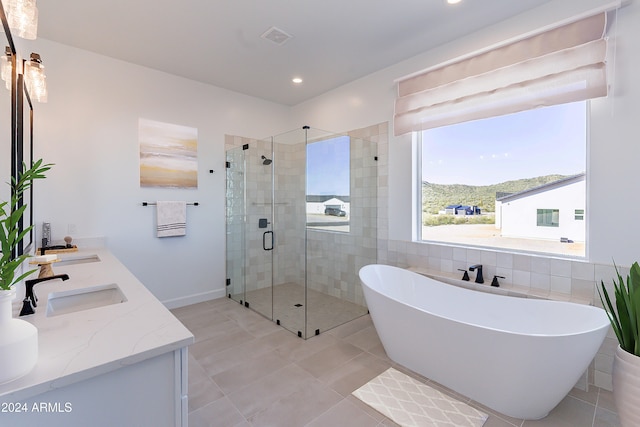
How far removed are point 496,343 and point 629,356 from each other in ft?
1.84

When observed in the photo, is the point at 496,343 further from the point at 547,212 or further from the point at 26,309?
the point at 26,309

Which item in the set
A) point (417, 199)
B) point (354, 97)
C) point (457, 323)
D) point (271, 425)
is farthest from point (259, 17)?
point (271, 425)

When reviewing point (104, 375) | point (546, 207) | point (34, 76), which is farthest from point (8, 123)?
point (546, 207)

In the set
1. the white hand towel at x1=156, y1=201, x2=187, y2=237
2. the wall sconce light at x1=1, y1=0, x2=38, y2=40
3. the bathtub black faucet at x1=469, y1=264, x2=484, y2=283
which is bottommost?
the bathtub black faucet at x1=469, y1=264, x2=484, y2=283

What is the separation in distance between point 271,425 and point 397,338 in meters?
1.06

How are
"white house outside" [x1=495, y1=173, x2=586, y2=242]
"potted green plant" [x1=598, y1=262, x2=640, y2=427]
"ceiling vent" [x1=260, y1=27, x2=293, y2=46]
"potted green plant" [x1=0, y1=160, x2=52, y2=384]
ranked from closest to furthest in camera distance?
"potted green plant" [x1=0, y1=160, x2=52, y2=384], "potted green plant" [x1=598, y1=262, x2=640, y2=427], "white house outside" [x1=495, y1=173, x2=586, y2=242], "ceiling vent" [x1=260, y1=27, x2=293, y2=46]

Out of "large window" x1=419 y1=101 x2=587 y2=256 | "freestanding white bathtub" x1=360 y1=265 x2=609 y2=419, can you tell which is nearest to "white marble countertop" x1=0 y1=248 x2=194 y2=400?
"freestanding white bathtub" x1=360 y1=265 x2=609 y2=419

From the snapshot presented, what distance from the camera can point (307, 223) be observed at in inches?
129

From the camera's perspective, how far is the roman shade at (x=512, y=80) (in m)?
2.02

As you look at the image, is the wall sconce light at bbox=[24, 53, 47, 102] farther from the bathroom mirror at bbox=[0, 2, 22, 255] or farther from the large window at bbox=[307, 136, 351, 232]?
the large window at bbox=[307, 136, 351, 232]

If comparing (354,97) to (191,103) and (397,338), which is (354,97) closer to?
(191,103)

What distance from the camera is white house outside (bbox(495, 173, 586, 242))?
2.21 meters

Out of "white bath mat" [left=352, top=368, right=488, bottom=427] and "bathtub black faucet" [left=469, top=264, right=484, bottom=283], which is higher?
"bathtub black faucet" [left=469, top=264, right=484, bottom=283]

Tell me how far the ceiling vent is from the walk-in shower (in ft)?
2.87
